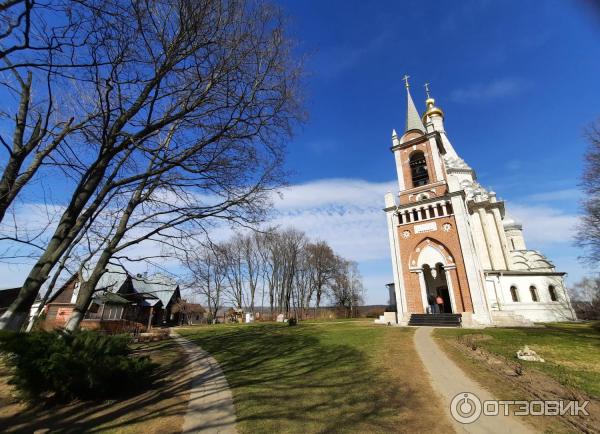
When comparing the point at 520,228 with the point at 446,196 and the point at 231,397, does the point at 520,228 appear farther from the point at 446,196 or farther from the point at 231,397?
the point at 231,397

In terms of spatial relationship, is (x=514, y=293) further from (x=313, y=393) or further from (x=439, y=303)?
(x=313, y=393)

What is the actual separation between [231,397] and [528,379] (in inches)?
275

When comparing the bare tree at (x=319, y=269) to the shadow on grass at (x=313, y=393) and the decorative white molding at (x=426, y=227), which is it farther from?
the shadow on grass at (x=313, y=393)

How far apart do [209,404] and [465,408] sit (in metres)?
5.10

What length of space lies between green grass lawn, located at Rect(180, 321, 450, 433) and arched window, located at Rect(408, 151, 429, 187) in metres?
17.7

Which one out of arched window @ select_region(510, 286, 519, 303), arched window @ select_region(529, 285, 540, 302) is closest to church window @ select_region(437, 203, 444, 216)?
arched window @ select_region(510, 286, 519, 303)

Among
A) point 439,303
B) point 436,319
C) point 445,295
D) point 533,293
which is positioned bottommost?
point 436,319

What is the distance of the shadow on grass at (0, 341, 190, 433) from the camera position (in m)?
5.05

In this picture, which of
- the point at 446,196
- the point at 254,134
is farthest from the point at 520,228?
the point at 254,134

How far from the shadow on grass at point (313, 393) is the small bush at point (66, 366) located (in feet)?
9.06

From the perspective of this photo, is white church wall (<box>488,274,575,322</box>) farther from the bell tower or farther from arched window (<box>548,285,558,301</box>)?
the bell tower

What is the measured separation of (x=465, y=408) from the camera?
570 cm

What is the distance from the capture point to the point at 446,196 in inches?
890

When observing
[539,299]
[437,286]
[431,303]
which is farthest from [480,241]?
[431,303]
